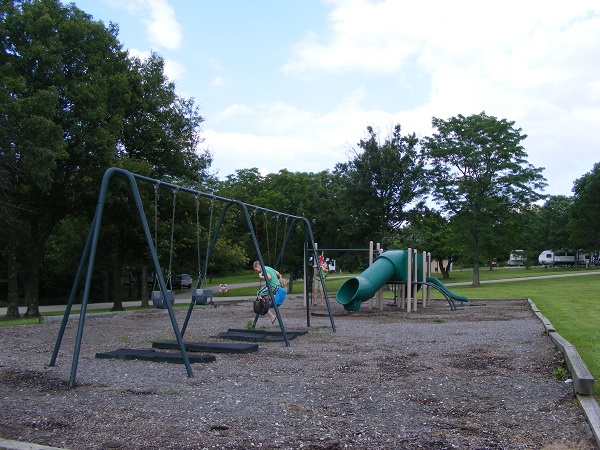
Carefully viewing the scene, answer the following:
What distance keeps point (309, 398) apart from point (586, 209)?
→ 47.9 metres

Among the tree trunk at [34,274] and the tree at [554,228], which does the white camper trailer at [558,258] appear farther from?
the tree trunk at [34,274]

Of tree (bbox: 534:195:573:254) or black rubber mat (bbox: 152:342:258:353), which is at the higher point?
tree (bbox: 534:195:573:254)

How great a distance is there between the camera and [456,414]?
538 centimetres

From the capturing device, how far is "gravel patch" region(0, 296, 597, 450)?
466 centimetres

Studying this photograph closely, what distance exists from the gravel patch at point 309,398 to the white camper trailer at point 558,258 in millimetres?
77786

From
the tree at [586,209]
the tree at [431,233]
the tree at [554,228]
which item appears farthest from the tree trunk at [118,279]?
the tree at [554,228]

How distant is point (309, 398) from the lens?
605 centimetres

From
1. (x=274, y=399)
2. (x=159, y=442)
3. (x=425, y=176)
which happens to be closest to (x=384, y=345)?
(x=274, y=399)

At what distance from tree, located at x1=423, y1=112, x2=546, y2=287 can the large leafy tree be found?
246cm

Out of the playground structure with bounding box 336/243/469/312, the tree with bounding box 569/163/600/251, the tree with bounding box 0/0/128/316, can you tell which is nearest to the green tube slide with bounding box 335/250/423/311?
the playground structure with bounding box 336/243/469/312

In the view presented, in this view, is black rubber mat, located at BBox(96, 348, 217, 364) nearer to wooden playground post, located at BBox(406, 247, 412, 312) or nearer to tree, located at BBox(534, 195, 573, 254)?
wooden playground post, located at BBox(406, 247, 412, 312)

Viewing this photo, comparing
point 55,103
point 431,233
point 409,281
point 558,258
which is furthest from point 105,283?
point 558,258

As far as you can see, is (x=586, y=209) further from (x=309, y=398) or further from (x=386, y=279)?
(x=309, y=398)

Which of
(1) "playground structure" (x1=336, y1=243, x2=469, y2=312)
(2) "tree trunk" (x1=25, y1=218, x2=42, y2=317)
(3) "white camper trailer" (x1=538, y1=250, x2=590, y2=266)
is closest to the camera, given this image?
(1) "playground structure" (x1=336, y1=243, x2=469, y2=312)
